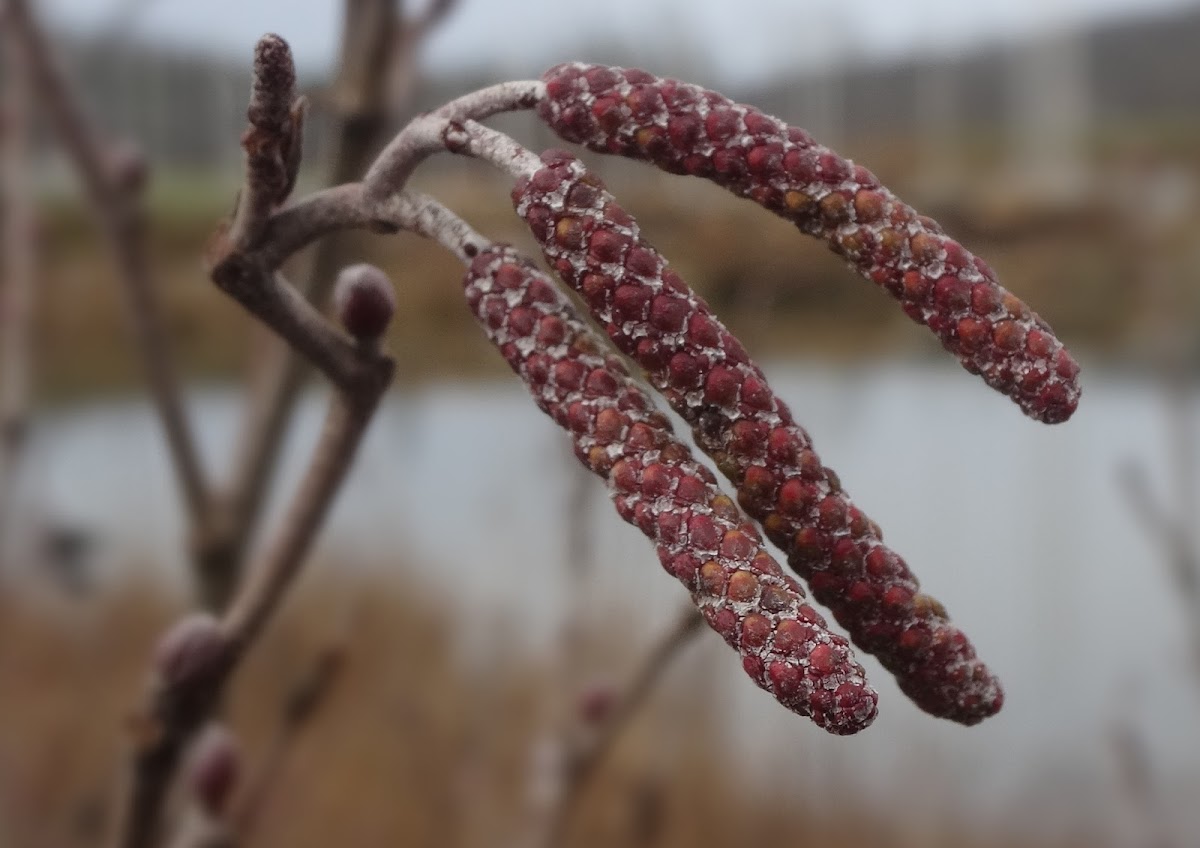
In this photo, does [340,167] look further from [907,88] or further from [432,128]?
[907,88]

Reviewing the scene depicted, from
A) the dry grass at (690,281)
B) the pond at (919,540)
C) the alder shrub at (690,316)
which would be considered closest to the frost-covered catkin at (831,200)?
the alder shrub at (690,316)

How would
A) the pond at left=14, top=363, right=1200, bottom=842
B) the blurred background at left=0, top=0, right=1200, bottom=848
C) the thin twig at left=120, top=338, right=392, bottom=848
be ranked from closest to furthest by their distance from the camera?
the thin twig at left=120, top=338, right=392, bottom=848
the blurred background at left=0, top=0, right=1200, bottom=848
the pond at left=14, top=363, right=1200, bottom=842

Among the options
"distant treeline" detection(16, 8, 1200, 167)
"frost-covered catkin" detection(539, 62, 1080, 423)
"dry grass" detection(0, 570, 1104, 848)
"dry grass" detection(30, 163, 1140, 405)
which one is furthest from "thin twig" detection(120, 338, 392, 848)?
"distant treeline" detection(16, 8, 1200, 167)

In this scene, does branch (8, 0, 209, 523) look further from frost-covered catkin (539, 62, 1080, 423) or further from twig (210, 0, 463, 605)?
frost-covered catkin (539, 62, 1080, 423)

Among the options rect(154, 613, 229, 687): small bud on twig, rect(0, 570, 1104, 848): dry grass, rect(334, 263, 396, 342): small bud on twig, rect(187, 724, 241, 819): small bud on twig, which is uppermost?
rect(334, 263, 396, 342): small bud on twig

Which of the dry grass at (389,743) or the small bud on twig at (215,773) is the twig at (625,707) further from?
the dry grass at (389,743)

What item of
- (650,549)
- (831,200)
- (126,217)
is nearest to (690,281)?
(650,549)

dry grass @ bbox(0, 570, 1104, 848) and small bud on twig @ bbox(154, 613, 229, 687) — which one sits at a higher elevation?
small bud on twig @ bbox(154, 613, 229, 687)

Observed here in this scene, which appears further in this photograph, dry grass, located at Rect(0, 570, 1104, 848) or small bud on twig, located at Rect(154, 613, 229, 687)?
dry grass, located at Rect(0, 570, 1104, 848)
